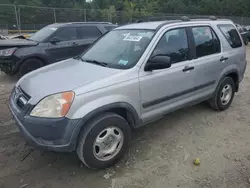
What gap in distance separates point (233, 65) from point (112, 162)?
307cm

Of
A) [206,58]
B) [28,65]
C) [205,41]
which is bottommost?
[28,65]

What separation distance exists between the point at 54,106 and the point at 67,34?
219 inches

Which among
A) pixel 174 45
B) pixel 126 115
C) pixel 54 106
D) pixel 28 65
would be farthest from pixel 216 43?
pixel 28 65

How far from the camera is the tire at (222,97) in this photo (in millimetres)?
4385

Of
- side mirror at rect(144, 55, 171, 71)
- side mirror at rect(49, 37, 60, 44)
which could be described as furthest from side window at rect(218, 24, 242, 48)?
side mirror at rect(49, 37, 60, 44)

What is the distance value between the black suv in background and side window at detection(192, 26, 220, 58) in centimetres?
403

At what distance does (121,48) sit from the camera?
3.44 metres

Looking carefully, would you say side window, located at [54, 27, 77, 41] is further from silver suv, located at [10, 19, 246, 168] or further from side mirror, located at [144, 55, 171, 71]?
side mirror, located at [144, 55, 171, 71]

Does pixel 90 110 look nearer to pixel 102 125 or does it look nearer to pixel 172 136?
pixel 102 125

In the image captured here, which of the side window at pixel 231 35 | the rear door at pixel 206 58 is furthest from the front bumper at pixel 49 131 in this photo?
the side window at pixel 231 35

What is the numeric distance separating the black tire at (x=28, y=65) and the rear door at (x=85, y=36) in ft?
4.25

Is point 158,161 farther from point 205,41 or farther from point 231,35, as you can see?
point 231,35

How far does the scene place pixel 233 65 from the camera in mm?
4480

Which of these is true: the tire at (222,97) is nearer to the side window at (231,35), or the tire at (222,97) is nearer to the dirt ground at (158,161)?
the dirt ground at (158,161)
